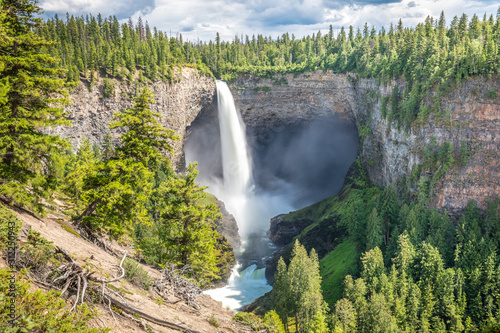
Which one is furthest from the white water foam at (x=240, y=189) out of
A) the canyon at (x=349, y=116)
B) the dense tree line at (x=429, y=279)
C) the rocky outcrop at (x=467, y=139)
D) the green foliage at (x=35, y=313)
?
the green foliage at (x=35, y=313)

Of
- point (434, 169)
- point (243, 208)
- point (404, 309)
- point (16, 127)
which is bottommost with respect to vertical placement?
point (243, 208)

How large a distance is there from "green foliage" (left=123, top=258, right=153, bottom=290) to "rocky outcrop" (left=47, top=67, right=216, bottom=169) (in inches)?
1733

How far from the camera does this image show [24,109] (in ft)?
50.5

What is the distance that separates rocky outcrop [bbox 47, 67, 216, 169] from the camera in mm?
59844

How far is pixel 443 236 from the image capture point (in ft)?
154

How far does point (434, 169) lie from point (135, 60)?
6059 centimetres

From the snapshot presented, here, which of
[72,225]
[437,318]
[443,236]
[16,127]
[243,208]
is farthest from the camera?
[243,208]

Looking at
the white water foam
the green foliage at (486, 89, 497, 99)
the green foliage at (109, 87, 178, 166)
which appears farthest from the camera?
the white water foam

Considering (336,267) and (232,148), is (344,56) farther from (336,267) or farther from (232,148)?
(336,267)

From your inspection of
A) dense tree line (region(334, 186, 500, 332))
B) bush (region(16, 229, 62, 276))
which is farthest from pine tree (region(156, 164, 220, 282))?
dense tree line (region(334, 186, 500, 332))

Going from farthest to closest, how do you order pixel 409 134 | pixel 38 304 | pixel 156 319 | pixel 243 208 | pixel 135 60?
1. pixel 243 208
2. pixel 135 60
3. pixel 409 134
4. pixel 156 319
5. pixel 38 304

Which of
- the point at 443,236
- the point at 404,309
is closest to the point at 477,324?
the point at 404,309

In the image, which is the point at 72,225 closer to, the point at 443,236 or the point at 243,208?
the point at 443,236

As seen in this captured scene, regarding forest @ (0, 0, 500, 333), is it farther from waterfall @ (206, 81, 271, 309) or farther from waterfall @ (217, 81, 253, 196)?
waterfall @ (206, 81, 271, 309)
